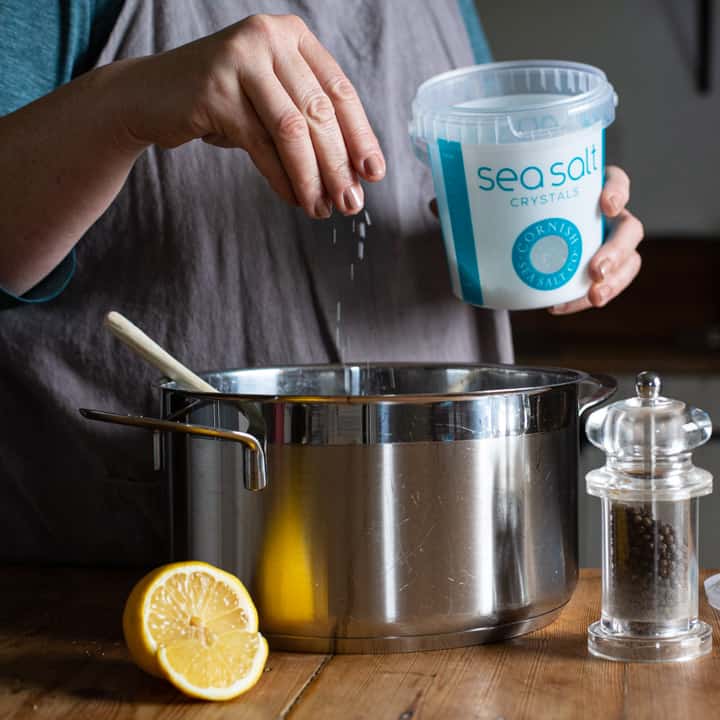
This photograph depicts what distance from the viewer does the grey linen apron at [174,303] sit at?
0.99 m

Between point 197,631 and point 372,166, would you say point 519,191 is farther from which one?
point 197,631

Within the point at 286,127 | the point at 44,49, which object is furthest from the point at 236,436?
the point at 44,49

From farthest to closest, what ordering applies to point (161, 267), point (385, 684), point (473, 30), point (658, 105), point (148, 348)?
point (658, 105)
point (473, 30)
point (161, 267)
point (148, 348)
point (385, 684)

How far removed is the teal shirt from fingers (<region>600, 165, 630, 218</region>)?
0.45 meters

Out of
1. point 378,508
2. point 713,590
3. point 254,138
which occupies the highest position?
point 254,138

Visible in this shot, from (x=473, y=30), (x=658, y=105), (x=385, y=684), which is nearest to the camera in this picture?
(x=385, y=684)

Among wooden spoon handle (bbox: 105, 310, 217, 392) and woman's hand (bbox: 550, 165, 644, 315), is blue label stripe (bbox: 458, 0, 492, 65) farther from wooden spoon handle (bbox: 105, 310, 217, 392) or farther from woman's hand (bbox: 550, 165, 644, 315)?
wooden spoon handle (bbox: 105, 310, 217, 392)

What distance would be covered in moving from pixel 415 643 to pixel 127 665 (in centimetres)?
19

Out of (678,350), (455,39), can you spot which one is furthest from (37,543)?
(678,350)

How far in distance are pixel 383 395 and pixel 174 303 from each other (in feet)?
1.03

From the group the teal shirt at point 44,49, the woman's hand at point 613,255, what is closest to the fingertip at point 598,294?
Answer: the woman's hand at point 613,255

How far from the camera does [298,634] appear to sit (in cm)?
74

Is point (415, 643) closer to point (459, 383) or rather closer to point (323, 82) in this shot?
point (459, 383)

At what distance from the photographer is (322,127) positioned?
30.0 inches
